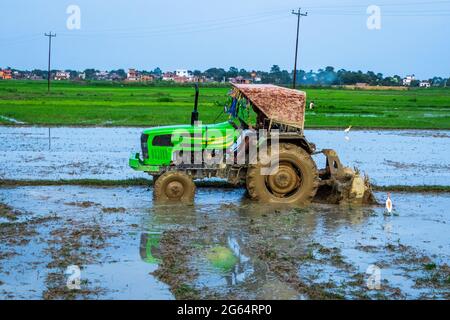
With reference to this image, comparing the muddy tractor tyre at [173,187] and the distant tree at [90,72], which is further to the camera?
the distant tree at [90,72]

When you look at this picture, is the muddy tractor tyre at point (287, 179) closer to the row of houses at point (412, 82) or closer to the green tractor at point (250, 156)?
the green tractor at point (250, 156)

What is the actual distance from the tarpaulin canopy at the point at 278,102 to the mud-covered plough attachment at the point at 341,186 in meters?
1.24

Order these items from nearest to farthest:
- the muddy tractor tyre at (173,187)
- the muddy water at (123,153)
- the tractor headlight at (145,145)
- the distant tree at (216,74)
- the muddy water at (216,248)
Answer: the muddy water at (216,248) → the muddy tractor tyre at (173,187) → the tractor headlight at (145,145) → the muddy water at (123,153) → the distant tree at (216,74)

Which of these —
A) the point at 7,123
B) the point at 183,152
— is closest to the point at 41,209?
the point at 183,152

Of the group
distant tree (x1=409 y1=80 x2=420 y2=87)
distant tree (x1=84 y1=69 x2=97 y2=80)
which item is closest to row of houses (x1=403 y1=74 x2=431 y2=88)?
distant tree (x1=409 y1=80 x2=420 y2=87)

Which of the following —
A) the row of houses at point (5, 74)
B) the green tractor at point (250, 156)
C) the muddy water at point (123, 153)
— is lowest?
the muddy water at point (123, 153)

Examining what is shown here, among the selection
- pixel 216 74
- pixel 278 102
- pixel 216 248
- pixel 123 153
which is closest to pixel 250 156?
pixel 278 102

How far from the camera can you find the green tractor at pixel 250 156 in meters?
14.2

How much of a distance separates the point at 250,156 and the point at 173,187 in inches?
64.3

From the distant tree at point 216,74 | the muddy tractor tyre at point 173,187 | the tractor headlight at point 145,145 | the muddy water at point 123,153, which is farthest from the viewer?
the distant tree at point 216,74

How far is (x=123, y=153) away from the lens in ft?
75.6

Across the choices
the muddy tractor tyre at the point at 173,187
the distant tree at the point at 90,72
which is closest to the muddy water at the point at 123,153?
the muddy tractor tyre at the point at 173,187

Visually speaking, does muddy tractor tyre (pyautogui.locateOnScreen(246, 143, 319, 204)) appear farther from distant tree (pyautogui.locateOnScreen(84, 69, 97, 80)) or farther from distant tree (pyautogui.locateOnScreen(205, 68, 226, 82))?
distant tree (pyautogui.locateOnScreen(84, 69, 97, 80))

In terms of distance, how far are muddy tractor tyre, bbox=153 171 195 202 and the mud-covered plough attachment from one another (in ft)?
9.13
